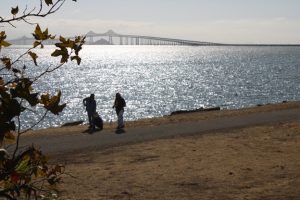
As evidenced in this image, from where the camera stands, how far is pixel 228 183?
31.0 ft

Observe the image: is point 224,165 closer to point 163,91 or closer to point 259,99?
point 259,99

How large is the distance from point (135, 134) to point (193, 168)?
544 cm

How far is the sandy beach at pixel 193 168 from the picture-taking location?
29.3 feet

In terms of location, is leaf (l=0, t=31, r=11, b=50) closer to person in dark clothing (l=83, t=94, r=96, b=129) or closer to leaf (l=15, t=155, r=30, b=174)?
leaf (l=15, t=155, r=30, b=174)

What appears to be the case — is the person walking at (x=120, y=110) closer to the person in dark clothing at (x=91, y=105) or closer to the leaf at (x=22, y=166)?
the person in dark clothing at (x=91, y=105)

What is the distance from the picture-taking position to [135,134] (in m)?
16.0

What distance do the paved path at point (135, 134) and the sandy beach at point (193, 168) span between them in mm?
744

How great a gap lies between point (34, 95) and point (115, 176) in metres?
8.02

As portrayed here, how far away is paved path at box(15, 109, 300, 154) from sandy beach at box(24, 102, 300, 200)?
744 millimetres

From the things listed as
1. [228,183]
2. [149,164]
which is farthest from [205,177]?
[149,164]

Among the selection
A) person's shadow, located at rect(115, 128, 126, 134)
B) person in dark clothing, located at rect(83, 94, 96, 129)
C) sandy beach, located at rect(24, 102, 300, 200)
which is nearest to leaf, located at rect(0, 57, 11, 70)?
sandy beach, located at rect(24, 102, 300, 200)

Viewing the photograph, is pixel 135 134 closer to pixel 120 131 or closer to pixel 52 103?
pixel 120 131

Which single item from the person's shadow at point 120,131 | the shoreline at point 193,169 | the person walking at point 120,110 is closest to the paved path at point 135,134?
the person's shadow at point 120,131

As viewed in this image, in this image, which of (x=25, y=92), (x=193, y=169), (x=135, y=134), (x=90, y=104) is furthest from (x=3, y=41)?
(x=90, y=104)
